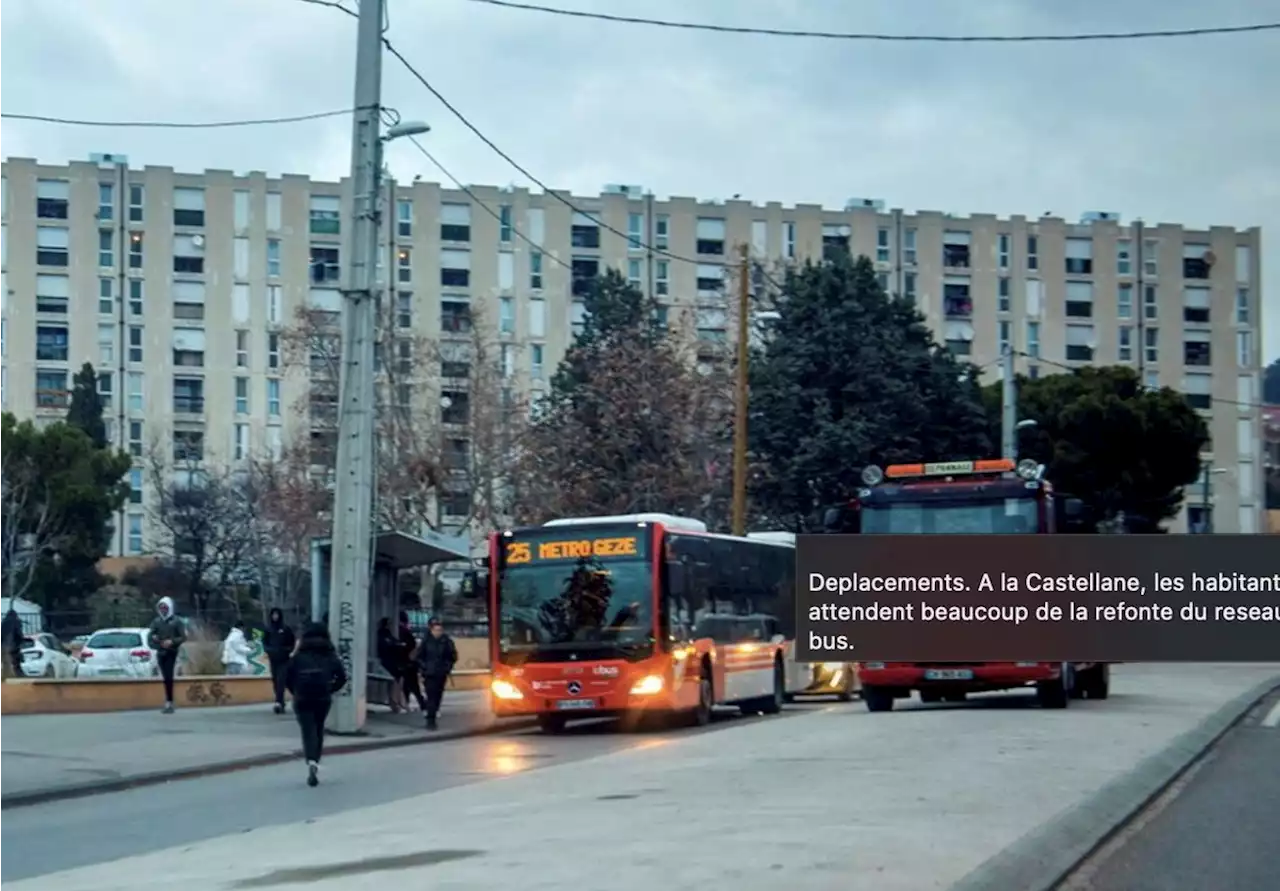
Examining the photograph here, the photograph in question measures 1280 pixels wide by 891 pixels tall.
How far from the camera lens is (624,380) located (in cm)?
5188

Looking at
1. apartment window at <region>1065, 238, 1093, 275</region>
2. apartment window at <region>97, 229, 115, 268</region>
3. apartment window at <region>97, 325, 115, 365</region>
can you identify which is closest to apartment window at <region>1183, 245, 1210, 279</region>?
apartment window at <region>1065, 238, 1093, 275</region>

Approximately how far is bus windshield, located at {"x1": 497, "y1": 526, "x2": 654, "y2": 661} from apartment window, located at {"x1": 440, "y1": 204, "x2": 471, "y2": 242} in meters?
61.0

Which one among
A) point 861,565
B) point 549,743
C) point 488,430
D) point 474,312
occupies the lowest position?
point 549,743

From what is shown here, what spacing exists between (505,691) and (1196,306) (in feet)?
233

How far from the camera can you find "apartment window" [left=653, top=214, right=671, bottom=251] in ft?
289

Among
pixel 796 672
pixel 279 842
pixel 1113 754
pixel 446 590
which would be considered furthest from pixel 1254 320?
pixel 279 842

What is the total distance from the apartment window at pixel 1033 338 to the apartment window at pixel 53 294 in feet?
149

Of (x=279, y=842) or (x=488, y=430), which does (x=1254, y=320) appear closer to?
(x=488, y=430)

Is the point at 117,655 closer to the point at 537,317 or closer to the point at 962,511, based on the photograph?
the point at 962,511

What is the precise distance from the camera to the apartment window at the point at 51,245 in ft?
270

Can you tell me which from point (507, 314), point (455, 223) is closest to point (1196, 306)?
point (507, 314)

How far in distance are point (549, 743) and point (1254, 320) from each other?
72774 millimetres
